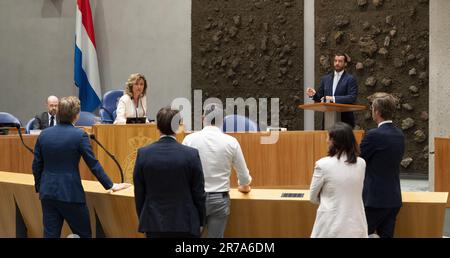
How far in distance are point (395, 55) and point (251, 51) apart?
2.37 m

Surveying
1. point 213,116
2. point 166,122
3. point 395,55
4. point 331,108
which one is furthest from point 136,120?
point 395,55

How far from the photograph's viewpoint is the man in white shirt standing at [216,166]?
16.5ft

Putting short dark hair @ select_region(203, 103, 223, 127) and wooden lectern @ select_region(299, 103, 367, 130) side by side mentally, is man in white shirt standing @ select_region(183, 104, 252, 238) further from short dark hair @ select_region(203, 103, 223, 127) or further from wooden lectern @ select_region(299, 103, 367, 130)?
wooden lectern @ select_region(299, 103, 367, 130)

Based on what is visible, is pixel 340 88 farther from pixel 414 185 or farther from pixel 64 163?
pixel 64 163

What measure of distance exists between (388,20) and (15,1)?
21.6 ft

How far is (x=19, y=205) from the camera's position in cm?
616

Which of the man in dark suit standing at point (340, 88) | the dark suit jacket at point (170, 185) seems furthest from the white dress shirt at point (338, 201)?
the man in dark suit standing at point (340, 88)

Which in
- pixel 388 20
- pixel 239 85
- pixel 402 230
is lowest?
pixel 402 230

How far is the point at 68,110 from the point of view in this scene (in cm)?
537

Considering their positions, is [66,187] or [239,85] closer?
[66,187]

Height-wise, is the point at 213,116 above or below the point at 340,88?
below
